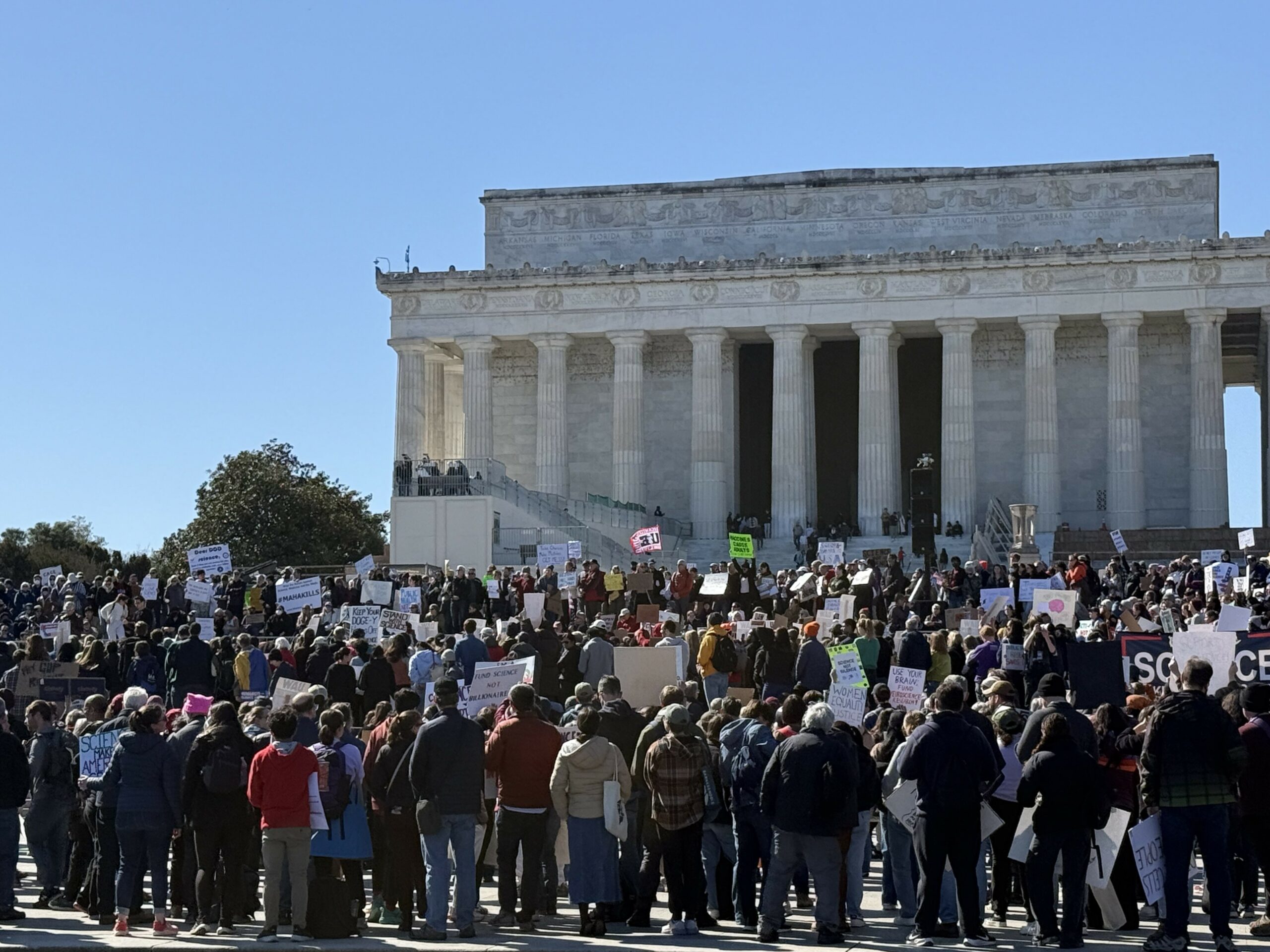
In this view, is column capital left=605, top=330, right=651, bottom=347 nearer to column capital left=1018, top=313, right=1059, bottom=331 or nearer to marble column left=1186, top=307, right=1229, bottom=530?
column capital left=1018, top=313, right=1059, bottom=331

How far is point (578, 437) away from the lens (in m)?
71.6

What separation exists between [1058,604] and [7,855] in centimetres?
1837

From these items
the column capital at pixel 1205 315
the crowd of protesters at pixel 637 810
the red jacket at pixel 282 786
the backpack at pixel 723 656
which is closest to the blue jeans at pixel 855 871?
the crowd of protesters at pixel 637 810

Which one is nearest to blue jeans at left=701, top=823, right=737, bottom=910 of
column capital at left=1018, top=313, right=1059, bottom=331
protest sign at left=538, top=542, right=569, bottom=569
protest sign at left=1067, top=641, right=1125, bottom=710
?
protest sign at left=1067, top=641, right=1125, bottom=710

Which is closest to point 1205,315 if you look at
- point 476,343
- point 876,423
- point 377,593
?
point 876,423

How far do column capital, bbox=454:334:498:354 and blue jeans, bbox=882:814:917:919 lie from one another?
50.5 metres

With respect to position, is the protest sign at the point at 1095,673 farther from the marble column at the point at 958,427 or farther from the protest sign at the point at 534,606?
the marble column at the point at 958,427

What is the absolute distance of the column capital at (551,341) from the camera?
6762 cm

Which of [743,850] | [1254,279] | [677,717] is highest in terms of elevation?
[1254,279]

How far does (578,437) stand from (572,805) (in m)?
54.2

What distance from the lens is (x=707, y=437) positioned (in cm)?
6669

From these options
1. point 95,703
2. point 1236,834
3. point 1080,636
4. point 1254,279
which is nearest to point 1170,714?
point 1236,834

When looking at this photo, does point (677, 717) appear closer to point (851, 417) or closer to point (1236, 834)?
point (1236, 834)

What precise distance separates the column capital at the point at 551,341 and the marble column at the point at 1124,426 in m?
18.1
